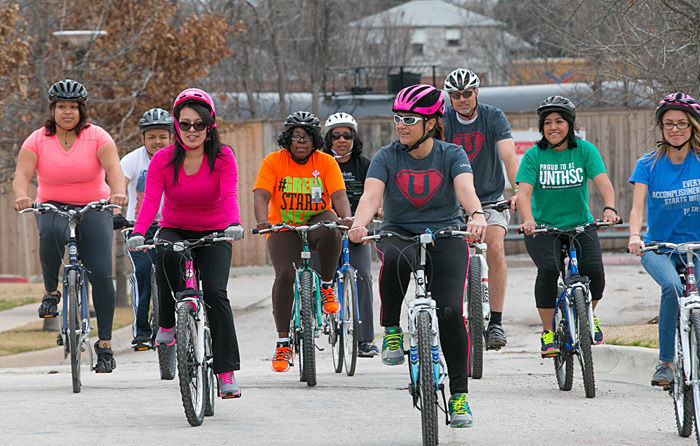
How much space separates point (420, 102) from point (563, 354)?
9.03ft

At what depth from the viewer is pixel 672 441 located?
6.19m

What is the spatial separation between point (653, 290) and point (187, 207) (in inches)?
444

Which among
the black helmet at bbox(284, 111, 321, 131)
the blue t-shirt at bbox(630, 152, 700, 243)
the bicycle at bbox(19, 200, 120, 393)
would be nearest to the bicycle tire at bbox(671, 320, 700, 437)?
the blue t-shirt at bbox(630, 152, 700, 243)

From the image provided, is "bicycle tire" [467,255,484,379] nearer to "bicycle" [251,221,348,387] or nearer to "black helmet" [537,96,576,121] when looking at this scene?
"bicycle" [251,221,348,387]

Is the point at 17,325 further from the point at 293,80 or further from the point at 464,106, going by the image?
the point at 293,80

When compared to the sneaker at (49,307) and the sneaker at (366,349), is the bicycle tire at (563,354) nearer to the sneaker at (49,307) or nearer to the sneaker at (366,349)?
the sneaker at (366,349)

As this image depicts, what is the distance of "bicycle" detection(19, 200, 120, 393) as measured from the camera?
8133 millimetres

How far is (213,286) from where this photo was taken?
682 centimetres

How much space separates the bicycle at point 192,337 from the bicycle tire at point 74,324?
1691 millimetres

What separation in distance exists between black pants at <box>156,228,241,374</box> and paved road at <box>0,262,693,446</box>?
0.48 m

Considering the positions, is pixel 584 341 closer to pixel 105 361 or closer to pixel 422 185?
pixel 422 185

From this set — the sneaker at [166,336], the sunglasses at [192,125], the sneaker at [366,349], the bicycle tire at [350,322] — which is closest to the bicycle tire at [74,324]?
→ the sneaker at [166,336]

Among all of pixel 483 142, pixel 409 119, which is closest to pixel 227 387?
pixel 409 119

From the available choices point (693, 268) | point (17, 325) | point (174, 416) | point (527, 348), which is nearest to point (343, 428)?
point (174, 416)
